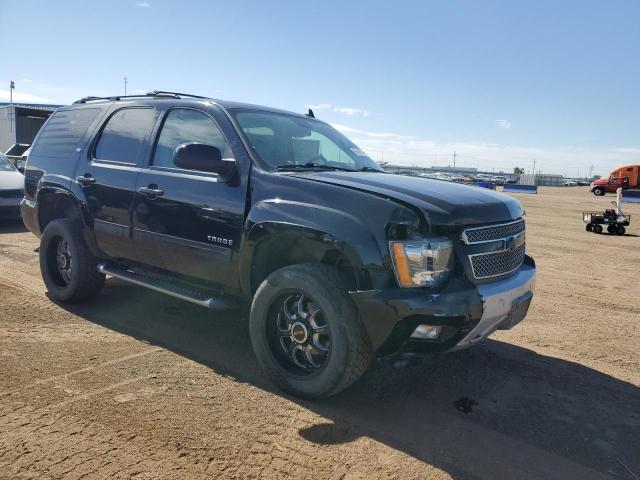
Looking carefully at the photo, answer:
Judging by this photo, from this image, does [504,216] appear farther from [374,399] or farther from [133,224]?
[133,224]

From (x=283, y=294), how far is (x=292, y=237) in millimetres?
385

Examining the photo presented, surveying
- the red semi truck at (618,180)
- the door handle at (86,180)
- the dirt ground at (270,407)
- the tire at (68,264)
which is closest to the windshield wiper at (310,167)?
the dirt ground at (270,407)

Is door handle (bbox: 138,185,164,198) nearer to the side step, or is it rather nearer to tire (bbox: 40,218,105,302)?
the side step

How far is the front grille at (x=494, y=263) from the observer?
123 inches

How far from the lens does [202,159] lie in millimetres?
3512

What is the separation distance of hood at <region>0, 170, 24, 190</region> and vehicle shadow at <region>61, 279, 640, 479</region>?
697 cm

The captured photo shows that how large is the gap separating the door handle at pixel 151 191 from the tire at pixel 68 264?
1.17 metres

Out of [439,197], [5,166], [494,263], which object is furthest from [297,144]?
[5,166]

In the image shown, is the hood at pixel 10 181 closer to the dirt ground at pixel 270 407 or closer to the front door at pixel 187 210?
the dirt ground at pixel 270 407

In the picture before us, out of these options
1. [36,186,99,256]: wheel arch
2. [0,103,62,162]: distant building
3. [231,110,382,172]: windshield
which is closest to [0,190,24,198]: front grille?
[36,186,99,256]: wheel arch

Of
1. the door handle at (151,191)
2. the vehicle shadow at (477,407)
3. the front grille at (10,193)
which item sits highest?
the door handle at (151,191)

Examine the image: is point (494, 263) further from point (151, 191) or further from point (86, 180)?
point (86, 180)

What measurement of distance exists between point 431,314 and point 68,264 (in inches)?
156

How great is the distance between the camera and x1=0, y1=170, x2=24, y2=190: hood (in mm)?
10047
